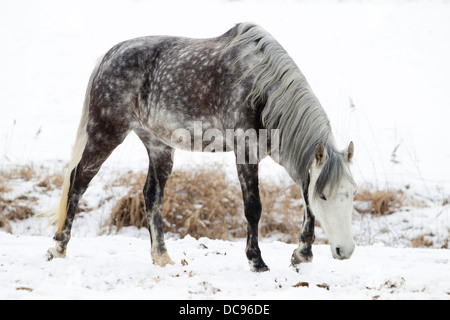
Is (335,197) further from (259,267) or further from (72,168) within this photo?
(72,168)

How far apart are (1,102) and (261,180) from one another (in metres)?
A: 6.38

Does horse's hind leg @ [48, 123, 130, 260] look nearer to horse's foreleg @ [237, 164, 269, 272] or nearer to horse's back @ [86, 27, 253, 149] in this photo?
horse's back @ [86, 27, 253, 149]

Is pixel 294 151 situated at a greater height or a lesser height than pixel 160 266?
greater

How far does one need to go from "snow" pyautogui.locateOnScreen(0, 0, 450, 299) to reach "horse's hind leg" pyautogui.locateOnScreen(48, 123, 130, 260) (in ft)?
0.67

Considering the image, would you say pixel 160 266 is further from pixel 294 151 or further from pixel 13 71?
pixel 13 71

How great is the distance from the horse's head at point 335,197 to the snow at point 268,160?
32cm

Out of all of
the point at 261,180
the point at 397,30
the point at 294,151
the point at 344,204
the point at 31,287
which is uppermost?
the point at 397,30

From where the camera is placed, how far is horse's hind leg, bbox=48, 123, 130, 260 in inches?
159

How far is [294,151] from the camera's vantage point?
335 centimetres

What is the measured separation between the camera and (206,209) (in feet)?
20.5

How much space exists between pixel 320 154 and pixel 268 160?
5236 mm

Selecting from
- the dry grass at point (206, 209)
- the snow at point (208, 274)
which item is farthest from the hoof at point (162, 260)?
the dry grass at point (206, 209)

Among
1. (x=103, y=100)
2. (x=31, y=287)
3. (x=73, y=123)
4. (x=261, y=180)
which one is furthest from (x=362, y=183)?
(x=73, y=123)

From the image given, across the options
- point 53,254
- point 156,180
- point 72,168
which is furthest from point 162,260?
point 72,168
